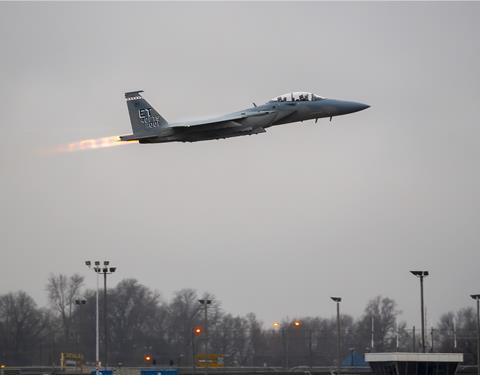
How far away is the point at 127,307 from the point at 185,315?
9149 millimetres

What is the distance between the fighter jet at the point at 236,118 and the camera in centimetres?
7750

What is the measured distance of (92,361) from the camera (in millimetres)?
131000

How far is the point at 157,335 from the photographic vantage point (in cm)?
14350

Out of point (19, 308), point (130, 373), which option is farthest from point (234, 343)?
point (130, 373)

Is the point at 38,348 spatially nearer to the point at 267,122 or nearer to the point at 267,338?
the point at 267,338

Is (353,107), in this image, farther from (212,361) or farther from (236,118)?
(212,361)

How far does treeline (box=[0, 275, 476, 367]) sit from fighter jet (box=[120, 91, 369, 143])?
167 ft

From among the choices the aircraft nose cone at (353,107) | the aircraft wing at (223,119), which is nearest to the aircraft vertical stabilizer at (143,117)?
the aircraft wing at (223,119)

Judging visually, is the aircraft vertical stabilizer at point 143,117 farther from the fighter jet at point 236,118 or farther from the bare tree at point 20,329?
the bare tree at point 20,329

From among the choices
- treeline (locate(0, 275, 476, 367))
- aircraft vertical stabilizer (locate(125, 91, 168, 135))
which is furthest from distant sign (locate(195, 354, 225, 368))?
aircraft vertical stabilizer (locate(125, 91, 168, 135))

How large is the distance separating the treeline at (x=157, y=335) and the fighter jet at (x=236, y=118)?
50.9 m

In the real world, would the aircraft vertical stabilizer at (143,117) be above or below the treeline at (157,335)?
above

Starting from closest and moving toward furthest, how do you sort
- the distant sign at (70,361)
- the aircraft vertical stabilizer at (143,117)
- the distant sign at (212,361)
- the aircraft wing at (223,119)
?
the aircraft wing at (223,119) → the aircraft vertical stabilizer at (143,117) → the distant sign at (70,361) → the distant sign at (212,361)

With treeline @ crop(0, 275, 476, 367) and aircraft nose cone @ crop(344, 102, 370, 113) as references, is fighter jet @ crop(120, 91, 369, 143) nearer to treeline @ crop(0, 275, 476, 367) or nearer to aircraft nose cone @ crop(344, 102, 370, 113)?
aircraft nose cone @ crop(344, 102, 370, 113)
